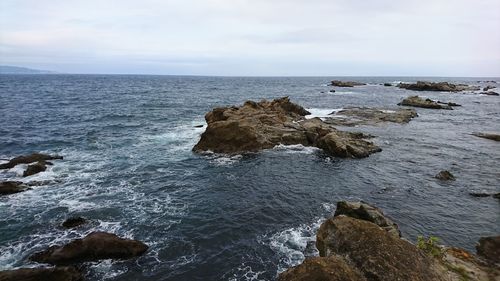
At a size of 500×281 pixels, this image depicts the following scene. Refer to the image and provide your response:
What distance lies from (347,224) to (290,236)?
823 centimetres

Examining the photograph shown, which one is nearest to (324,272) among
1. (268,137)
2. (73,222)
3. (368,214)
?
(368,214)

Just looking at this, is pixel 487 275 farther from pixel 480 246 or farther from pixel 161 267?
pixel 161 267

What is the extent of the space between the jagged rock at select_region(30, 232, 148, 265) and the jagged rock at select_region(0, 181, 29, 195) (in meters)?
11.8

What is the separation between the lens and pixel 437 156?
4128cm

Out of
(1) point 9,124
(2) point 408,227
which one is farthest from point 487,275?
(1) point 9,124

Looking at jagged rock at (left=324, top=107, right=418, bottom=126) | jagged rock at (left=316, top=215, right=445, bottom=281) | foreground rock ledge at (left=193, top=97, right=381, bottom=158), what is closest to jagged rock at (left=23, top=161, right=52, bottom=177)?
foreground rock ledge at (left=193, top=97, right=381, bottom=158)

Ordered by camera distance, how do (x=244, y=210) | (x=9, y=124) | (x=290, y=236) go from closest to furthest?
(x=290, y=236) < (x=244, y=210) < (x=9, y=124)

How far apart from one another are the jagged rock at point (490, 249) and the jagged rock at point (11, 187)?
106 ft

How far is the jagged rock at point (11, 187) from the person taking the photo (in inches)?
1102

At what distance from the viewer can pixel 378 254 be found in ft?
40.0

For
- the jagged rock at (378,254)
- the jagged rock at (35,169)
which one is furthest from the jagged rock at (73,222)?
the jagged rock at (378,254)

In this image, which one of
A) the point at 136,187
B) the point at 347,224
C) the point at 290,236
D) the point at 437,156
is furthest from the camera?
the point at 437,156

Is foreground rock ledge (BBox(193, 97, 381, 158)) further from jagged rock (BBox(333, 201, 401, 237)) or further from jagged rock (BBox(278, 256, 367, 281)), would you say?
jagged rock (BBox(278, 256, 367, 281))

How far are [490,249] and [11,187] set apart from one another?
109 feet
